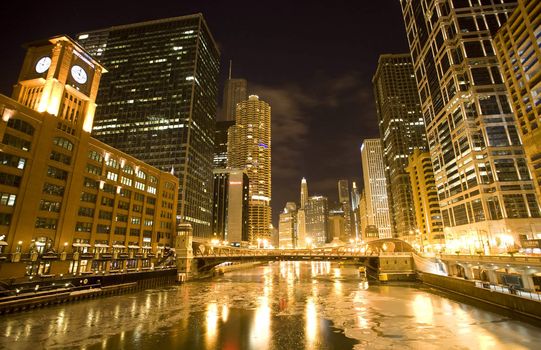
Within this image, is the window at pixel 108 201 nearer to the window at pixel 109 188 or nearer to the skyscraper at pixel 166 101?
the window at pixel 109 188

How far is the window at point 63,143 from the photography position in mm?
63381

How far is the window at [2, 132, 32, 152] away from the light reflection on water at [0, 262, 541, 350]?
33.5m

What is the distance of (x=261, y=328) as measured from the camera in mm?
32781

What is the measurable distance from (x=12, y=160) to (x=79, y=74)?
31776 mm

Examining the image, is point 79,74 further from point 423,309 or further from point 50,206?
point 423,309

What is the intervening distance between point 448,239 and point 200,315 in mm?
116247

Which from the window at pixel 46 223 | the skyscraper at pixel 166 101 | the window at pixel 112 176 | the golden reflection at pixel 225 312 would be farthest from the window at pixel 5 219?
the skyscraper at pixel 166 101

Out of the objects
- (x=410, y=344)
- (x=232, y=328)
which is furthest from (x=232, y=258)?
(x=410, y=344)

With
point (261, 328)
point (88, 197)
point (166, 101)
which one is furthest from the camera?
point (166, 101)

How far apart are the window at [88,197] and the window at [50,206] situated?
7.94 metres

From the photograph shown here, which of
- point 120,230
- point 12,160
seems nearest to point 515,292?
point 12,160

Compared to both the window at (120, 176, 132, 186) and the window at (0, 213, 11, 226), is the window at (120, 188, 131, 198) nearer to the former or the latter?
the window at (120, 176, 132, 186)

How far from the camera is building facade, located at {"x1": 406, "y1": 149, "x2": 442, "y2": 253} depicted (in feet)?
478

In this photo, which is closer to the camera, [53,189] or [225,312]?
[225,312]
